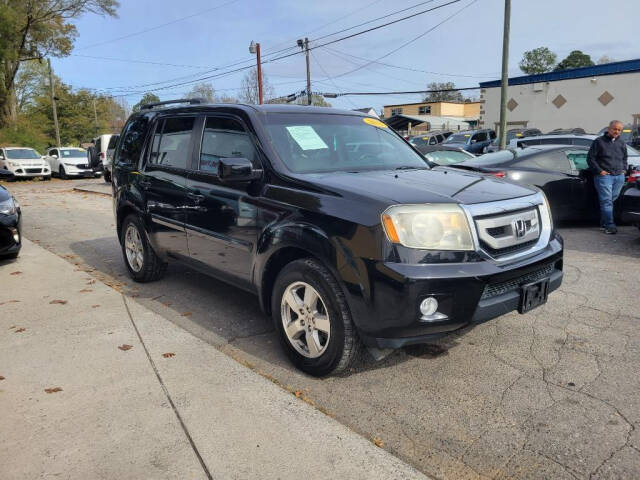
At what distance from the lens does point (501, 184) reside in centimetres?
364

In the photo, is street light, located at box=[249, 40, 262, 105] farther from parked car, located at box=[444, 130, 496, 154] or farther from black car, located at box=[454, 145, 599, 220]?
black car, located at box=[454, 145, 599, 220]

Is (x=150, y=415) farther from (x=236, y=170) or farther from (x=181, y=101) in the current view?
(x=181, y=101)

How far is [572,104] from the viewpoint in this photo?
96.9 feet

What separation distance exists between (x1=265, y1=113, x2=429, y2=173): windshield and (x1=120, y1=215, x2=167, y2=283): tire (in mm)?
2261

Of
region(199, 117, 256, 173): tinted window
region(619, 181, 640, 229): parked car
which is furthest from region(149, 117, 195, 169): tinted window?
region(619, 181, 640, 229): parked car

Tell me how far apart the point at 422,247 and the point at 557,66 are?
87429 mm

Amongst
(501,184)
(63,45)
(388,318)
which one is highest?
(63,45)

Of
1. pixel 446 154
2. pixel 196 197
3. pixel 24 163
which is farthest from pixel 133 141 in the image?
pixel 24 163

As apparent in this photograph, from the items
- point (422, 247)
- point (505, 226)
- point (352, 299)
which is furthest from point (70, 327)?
point (505, 226)

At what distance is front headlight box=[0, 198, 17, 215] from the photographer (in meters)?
6.34

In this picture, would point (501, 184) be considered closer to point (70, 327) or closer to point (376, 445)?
point (376, 445)

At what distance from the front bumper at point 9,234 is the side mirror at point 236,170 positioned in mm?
4202

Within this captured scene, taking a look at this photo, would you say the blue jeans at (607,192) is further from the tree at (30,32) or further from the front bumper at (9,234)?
the tree at (30,32)

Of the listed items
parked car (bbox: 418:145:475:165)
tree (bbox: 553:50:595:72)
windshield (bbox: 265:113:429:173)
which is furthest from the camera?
tree (bbox: 553:50:595:72)
